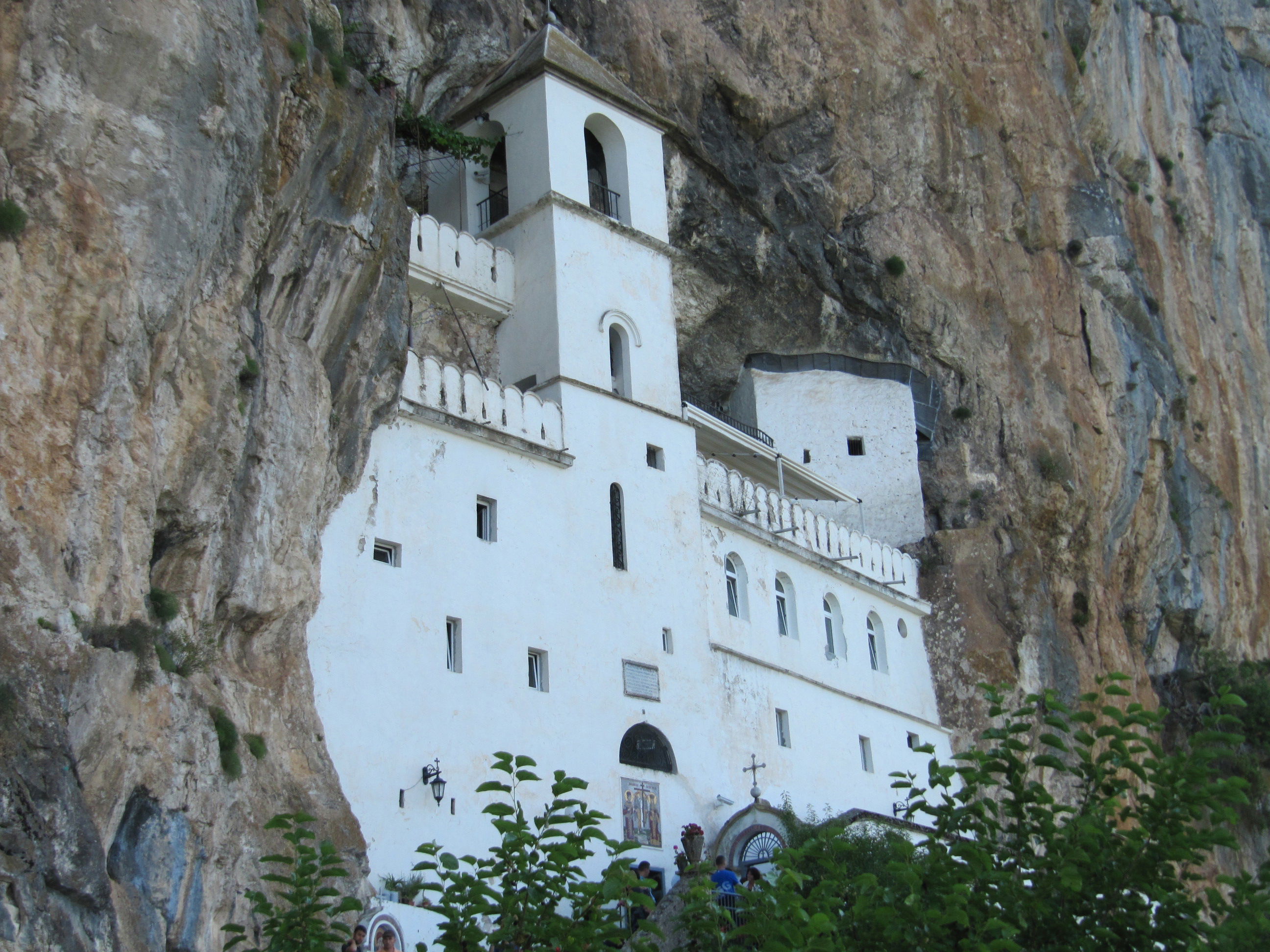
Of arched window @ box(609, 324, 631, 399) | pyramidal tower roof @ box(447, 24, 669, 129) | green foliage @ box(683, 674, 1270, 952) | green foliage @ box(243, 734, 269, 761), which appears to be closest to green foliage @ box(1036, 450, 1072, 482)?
arched window @ box(609, 324, 631, 399)

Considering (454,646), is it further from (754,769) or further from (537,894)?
(537,894)

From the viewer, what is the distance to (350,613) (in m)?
18.7

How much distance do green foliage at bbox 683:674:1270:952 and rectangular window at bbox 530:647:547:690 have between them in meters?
10.3

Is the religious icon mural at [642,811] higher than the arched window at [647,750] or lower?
lower

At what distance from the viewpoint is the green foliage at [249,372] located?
631 inches

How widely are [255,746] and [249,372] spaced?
12.1 feet

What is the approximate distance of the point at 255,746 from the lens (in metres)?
15.3

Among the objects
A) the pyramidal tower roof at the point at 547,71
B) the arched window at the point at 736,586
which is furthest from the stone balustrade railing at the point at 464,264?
the arched window at the point at 736,586

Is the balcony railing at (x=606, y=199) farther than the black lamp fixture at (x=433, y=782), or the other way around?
the balcony railing at (x=606, y=199)

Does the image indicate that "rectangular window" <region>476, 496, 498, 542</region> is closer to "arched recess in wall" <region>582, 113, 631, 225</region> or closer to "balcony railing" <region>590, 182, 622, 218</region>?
"arched recess in wall" <region>582, 113, 631, 225</region>

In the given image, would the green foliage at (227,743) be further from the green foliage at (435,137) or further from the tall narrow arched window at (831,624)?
the tall narrow arched window at (831,624)

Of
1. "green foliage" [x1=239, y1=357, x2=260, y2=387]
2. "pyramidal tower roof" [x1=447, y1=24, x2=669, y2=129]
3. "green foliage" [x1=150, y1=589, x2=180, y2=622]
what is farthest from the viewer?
"pyramidal tower roof" [x1=447, y1=24, x2=669, y2=129]

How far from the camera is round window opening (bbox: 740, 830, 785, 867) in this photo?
21.5m

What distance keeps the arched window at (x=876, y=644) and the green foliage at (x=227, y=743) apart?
14.9m
